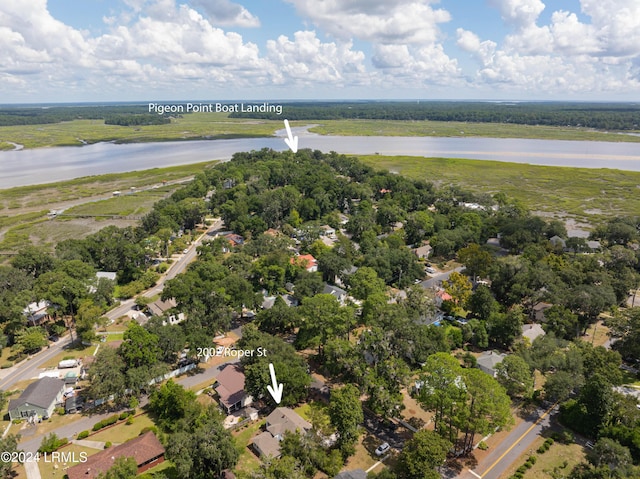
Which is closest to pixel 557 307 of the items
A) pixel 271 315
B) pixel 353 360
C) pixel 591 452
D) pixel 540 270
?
pixel 540 270

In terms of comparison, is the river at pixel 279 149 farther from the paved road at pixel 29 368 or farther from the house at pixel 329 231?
the paved road at pixel 29 368

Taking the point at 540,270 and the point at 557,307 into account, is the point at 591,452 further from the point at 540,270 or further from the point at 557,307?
the point at 540,270

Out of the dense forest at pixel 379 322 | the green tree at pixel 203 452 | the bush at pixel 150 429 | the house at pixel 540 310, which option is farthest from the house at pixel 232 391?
the house at pixel 540 310

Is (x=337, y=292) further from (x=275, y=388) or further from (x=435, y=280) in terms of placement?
(x=275, y=388)

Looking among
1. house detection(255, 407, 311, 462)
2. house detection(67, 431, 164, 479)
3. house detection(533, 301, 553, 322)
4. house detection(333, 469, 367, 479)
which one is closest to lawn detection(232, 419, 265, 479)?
house detection(255, 407, 311, 462)

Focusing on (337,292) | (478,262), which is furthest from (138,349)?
(478,262)

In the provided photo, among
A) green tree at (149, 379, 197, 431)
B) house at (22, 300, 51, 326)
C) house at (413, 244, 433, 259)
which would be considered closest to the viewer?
green tree at (149, 379, 197, 431)

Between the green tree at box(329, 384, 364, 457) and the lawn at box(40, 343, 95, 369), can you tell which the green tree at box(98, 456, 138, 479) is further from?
the lawn at box(40, 343, 95, 369)
